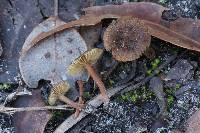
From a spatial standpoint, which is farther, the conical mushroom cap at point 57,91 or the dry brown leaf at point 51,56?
the dry brown leaf at point 51,56

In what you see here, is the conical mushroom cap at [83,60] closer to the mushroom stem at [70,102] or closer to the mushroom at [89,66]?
the mushroom at [89,66]

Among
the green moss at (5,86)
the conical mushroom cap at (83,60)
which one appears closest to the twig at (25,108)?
the green moss at (5,86)

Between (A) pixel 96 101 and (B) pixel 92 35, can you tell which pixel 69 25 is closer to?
(B) pixel 92 35

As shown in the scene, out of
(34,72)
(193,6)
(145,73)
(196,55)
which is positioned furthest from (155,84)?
Result: (34,72)

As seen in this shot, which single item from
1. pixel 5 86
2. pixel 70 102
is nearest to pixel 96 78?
pixel 70 102

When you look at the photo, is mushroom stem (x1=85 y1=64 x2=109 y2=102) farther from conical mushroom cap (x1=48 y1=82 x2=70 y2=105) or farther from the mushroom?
conical mushroom cap (x1=48 y1=82 x2=70 y2=105)

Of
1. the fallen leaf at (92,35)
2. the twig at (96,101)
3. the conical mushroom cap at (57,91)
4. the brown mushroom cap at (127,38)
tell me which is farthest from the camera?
the fallen leaf at (92,35)

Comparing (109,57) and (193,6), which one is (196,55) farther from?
(109,57)

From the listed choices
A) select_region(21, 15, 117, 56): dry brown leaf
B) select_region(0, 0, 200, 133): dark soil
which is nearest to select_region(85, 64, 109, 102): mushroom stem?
select_region(0, 0, 200, 133): dark soil
